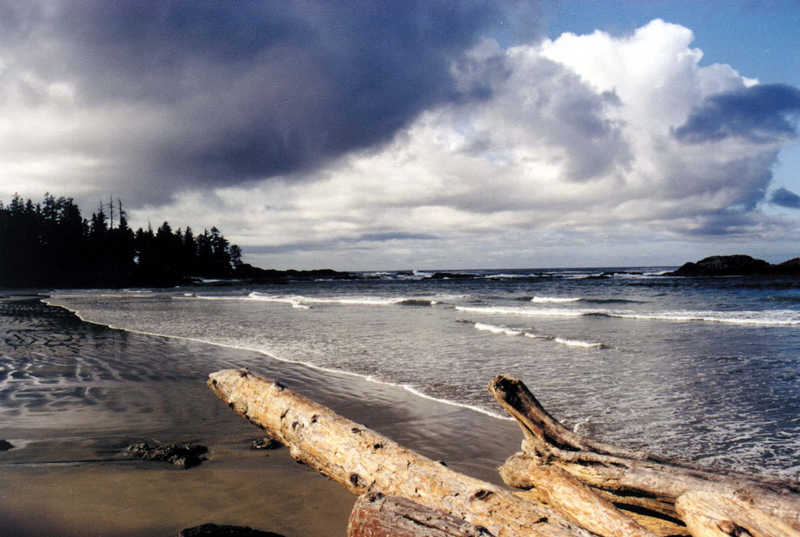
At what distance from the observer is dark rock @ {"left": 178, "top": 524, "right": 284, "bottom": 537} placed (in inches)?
116

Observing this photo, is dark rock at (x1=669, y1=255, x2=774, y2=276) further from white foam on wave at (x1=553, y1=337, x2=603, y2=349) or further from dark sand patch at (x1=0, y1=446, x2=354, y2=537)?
dark sand patch at (x1=0, y1=446, x2=354, y2=537)

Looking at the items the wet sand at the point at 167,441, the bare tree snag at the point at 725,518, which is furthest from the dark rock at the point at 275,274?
the bare tree snag at the point at 725,518

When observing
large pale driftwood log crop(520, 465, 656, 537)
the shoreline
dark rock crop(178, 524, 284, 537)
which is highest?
large pale driftwood log crop(520, 465, 656, 537)

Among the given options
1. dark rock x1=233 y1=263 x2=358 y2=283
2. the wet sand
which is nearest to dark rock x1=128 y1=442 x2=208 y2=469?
the wet sand

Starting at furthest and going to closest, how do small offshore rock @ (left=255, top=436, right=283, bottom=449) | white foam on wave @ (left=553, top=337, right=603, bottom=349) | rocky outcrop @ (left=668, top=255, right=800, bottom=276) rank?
rocky outcrop @ (left=668, top=255, right=800, bottom=276), white foam on wave @ (left=553, top=337, right=603, bottom=349), small offshore rock @ (left=255, top=436, right=283, bottom=449)

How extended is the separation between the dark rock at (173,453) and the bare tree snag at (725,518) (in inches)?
155

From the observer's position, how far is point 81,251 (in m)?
70.4

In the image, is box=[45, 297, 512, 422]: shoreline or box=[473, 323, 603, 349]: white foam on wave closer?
box=[45, 297, 512, 422]: shoreline

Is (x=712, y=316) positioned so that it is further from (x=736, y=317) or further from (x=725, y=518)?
(x=725, y=518)

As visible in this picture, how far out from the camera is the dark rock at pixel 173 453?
14.2 feet

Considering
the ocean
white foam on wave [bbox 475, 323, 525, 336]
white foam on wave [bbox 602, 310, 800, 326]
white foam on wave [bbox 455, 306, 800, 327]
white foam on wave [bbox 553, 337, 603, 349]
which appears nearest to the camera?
the ocean

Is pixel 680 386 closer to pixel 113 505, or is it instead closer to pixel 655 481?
pixel 655 481

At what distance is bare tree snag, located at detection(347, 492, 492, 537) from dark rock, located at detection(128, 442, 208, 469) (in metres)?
2.58

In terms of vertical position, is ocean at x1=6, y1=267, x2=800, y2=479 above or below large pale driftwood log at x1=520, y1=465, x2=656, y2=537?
below
